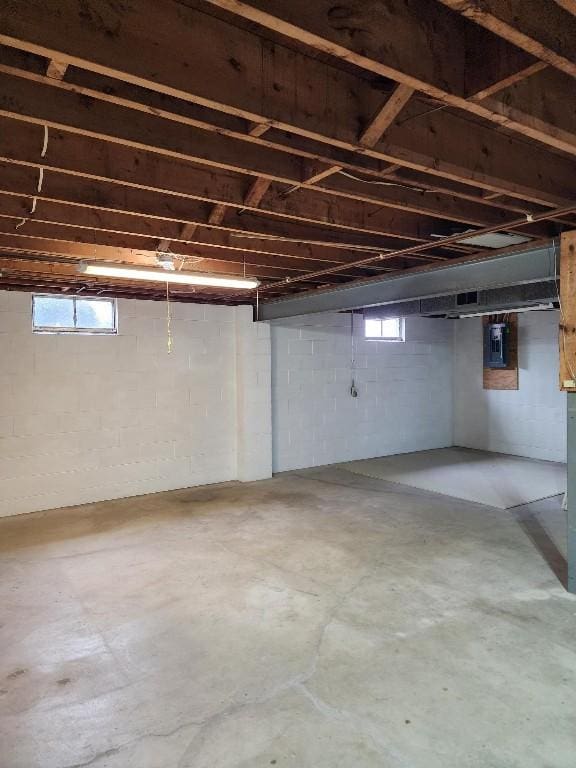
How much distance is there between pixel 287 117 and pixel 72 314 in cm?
439

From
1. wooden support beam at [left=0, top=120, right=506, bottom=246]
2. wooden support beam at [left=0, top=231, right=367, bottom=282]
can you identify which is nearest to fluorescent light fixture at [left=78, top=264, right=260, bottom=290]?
wooden support beam at [left=0, top=231, right=367, bottom=282]

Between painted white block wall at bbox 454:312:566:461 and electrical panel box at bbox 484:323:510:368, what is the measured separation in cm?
30

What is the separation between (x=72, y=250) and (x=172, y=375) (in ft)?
8.65

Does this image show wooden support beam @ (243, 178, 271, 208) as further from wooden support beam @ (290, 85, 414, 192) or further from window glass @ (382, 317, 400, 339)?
window glass @ (382, 317, 400, 339)

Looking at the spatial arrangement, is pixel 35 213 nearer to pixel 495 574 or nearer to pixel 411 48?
pixel 411 48

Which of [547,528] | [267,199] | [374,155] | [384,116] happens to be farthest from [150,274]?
[547,528]

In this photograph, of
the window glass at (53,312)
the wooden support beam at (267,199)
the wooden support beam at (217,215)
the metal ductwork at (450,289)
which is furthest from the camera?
the window glass at (53,312)

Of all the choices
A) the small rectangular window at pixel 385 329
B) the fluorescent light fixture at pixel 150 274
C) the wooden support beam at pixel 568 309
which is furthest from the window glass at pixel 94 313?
the wooden support beam at pixel 568 309

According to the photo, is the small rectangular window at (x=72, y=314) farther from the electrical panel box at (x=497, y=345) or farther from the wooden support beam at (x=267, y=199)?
the electrical panel box at (x=497, y=345)

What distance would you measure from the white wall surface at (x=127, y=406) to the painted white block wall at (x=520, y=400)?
4.00m

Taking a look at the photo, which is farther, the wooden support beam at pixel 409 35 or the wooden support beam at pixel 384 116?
the wooden support beam at pixel 384 116

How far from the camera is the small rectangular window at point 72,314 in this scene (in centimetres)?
507

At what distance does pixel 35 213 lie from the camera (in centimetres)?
260

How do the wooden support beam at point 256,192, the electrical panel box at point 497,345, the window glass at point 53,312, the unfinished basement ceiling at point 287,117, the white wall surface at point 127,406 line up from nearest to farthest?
the unfinished basement ceiling at point 287,117 → the wooden support beam at point 256,192 → the white wall surface at point 127,406 → the window glass at point 53,312 → the electrical panel box at point 497,345
